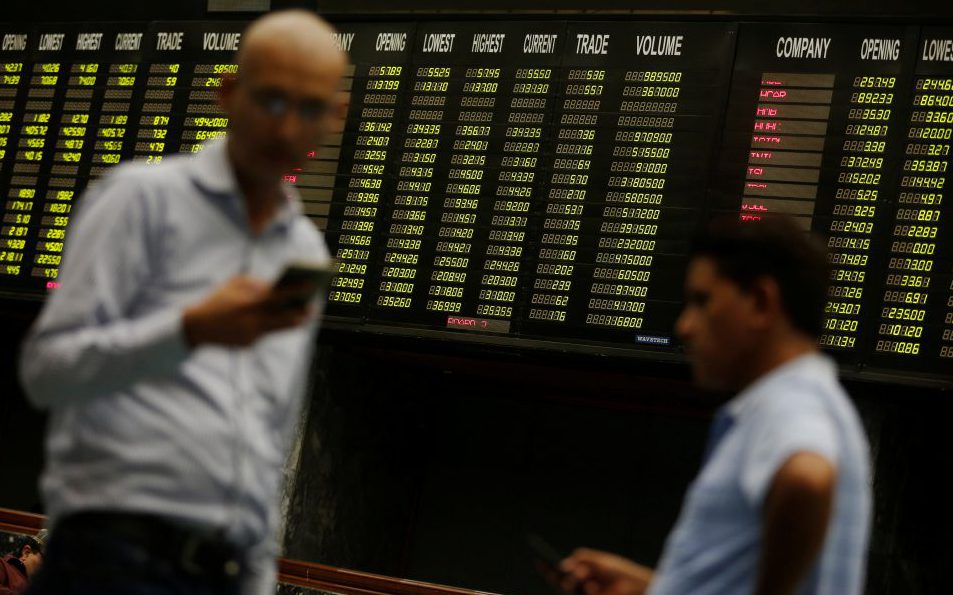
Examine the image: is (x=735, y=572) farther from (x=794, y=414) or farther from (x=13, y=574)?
(x=13, y=574)

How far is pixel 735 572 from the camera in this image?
191 cm

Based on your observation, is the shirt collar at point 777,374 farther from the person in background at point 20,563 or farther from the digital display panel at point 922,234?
the person in background at point 20,563

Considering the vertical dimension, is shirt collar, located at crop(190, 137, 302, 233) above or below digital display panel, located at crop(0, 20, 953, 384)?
below

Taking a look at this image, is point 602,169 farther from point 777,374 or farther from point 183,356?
point 183,356

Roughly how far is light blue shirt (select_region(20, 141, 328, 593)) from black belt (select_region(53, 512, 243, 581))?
1 centimetres

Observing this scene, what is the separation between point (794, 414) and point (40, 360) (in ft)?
3.37

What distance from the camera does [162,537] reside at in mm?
1745

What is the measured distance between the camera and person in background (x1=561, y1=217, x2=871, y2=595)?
5.86 ft

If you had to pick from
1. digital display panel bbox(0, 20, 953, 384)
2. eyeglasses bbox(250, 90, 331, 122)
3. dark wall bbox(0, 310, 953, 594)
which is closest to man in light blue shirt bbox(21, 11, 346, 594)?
eyeglasses bbox(250, 90, 331, 122)

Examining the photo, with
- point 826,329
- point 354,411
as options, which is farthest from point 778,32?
point 354,411

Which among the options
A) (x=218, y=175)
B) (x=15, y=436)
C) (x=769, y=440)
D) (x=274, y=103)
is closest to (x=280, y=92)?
(x=274, y=103)

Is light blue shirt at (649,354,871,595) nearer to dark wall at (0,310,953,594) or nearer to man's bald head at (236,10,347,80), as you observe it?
man's bald head at (236,10,347,80)

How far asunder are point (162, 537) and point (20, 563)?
4726mm

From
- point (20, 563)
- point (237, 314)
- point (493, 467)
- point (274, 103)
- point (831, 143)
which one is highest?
point (831, 143)
